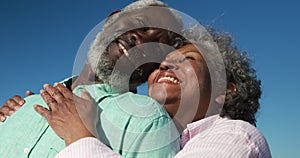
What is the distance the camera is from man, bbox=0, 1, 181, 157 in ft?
6.31

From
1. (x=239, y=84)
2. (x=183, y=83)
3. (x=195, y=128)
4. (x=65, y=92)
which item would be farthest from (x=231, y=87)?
(x=65, y=92)

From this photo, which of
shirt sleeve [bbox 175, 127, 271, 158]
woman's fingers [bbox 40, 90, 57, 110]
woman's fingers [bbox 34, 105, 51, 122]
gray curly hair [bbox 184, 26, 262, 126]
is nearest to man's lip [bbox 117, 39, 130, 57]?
gray curly hair [bbox 184, 26, 262, 126]

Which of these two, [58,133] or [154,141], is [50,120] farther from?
[154,141]

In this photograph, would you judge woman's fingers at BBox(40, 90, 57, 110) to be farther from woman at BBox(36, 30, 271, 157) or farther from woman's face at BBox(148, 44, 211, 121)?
woman's face at BBox(148, 44, 211, 121)

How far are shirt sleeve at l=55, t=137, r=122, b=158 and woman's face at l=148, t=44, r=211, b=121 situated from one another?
817 mm

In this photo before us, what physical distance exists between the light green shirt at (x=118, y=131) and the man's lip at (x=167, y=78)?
610 mm

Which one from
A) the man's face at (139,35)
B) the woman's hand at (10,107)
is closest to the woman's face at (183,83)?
the man's face at (139,35)

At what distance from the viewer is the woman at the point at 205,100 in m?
2.16

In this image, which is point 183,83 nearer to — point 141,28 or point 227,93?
point 227,93

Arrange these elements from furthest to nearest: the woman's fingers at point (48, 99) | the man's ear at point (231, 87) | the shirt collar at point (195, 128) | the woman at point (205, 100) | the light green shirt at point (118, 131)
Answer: the man's ear at point (231, 87) → the shirt collar at point (195, 128) → the woman's fingers at point (48, 99) → the woman at point (205, 100) → the light green shirt at point (118, 131)

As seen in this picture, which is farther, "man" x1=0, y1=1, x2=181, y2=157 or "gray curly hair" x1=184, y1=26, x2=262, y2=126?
"gray curly hair" x1=184, y1=26, x2=262, y2=126

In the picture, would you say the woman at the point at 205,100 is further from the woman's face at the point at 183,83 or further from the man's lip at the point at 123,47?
the man's lip at the point at 123,47

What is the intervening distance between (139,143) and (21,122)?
0.87m

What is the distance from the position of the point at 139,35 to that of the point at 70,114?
1.12 meters
